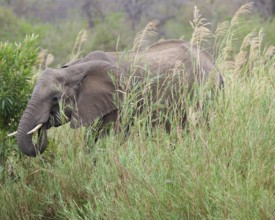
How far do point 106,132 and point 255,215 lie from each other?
2.93 metres

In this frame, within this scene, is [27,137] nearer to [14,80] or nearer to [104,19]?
[14,80]

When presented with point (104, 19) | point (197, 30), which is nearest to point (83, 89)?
point (197, 30)

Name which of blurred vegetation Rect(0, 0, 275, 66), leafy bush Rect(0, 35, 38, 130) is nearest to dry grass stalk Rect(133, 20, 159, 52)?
leafy bush Rect(0, 35, 38, 130)

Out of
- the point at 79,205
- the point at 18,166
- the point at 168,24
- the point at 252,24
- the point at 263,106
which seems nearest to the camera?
the point at 263,106

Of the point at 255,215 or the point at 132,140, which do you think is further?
the point at 132,140

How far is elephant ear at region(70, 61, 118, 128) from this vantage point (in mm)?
7410

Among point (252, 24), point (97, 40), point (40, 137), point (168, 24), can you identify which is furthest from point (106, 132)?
point (168, 24)

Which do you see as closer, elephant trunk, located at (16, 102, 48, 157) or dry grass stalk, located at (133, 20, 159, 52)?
dry grass stalk, located at (133, 20, 159, 52)

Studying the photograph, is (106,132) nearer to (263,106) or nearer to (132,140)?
(132,140)

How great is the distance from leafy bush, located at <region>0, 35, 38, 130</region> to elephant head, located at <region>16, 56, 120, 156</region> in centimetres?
17

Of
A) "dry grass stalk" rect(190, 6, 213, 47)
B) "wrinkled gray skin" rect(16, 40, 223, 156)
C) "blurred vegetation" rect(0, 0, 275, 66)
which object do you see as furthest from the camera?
"blurred vegetation" rect(0, 0, 275, 66)

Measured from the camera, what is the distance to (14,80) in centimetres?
696

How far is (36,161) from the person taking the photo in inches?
272

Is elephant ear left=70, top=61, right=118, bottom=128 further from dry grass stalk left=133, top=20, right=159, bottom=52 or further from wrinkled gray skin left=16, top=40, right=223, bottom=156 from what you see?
dry grass stalk left=133, top=20, right=159, bottom=52
